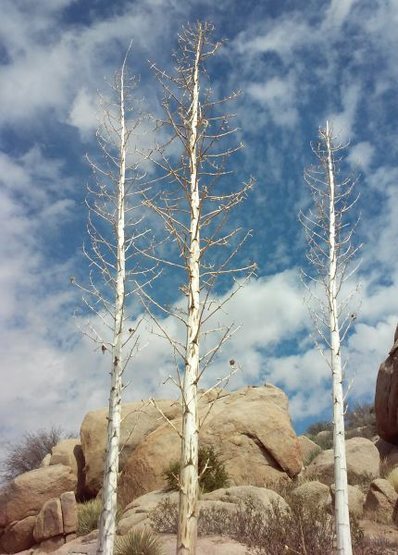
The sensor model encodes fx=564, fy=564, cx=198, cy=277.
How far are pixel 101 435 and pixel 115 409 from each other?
12.0 meters

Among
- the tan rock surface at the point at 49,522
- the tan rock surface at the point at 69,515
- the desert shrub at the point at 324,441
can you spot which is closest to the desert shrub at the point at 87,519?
the tan rock surface at the point at 69,515

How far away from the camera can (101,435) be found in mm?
23047

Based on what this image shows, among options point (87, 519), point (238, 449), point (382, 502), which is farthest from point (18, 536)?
point (382, 502)

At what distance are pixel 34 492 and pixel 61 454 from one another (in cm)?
416

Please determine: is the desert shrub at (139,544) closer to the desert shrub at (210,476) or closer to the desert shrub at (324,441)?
the desert shrub at (210,476)

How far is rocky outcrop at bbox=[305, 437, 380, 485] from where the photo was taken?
789 inches

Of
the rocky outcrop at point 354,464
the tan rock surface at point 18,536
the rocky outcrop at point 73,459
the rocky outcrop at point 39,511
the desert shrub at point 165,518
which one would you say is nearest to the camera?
the desert shrub at point 165,518

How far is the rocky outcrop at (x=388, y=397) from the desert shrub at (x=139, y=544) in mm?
13356

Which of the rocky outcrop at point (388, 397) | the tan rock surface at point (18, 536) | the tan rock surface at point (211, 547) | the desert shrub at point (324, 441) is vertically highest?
the rocky outcrop at point (388, 397)

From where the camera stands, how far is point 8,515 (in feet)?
63.6

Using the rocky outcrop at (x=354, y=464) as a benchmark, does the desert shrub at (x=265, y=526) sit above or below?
below

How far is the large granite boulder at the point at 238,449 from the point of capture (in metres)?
19.4

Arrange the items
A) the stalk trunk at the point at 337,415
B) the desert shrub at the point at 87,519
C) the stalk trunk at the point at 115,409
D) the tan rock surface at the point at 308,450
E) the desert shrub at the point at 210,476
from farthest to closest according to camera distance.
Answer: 1. the tan rock surface at the point at 308,450
2. the desert shrub at the point at 210,476
3. the desert shrub at the point at 87,519
4. the stalk trunk at the point at 115,409
5. the stalk trunk at the point at 337,415

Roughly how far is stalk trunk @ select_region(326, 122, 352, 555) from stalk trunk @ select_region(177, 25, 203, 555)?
512 cm
